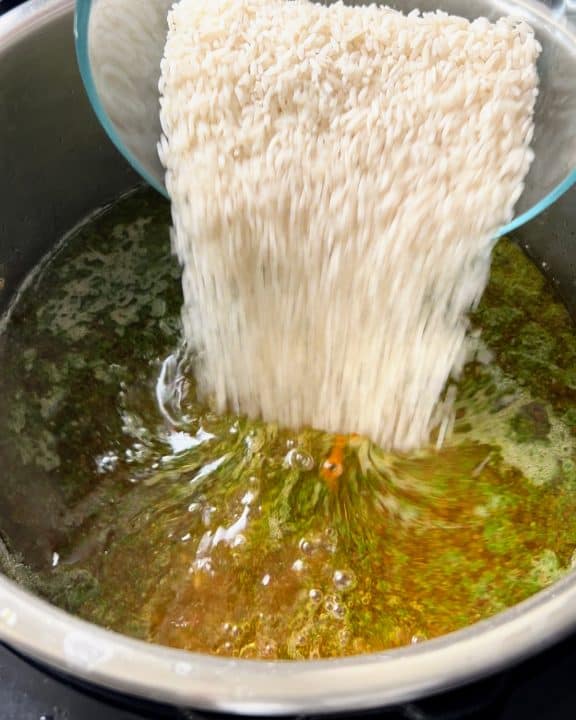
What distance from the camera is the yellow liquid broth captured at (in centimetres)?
92

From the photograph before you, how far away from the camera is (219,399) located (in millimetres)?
1124

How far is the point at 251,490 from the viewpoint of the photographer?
40.9 inches

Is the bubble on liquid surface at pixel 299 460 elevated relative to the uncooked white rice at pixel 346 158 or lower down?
lower down

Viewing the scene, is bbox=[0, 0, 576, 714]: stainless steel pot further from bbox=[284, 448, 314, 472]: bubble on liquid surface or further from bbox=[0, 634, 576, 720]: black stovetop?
bbox=[284, 448, 314, 472]: bubble on liquid surface

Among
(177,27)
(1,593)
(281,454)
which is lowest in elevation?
(281,454)

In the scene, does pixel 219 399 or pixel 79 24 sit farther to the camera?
pixel 219 399

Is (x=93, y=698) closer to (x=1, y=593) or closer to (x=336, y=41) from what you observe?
(x=1, y=593)

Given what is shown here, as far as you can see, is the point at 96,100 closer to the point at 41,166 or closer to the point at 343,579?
the point at 41,166

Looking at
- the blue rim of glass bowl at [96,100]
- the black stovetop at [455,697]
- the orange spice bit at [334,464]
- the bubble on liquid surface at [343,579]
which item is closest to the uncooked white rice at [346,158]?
the blue rim of glass bowl at [96,100]

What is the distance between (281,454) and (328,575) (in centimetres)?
19

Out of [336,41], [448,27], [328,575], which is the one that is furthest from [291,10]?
[328,575]

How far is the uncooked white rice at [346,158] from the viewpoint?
89cm

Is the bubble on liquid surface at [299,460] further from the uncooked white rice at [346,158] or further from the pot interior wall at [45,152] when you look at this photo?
the pot interior wall at [45,152]

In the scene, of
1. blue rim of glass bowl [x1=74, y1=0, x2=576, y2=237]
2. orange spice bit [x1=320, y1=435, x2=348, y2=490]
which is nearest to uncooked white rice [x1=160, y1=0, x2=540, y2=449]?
blue rim of glass bowl [x1=74, y1=0, x2=576, y2=237]
